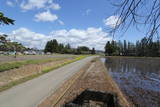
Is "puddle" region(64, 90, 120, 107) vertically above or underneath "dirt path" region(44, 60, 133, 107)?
above

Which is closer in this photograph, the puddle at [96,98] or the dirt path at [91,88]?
the puddle at [96,98]

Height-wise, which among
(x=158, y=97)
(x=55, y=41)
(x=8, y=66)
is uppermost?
(x=55, y=41)

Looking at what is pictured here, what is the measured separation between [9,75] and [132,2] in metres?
11.8

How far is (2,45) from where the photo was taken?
8672 mm

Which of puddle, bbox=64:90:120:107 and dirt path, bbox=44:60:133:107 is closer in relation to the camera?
puddle, bbox=64:90:120:107

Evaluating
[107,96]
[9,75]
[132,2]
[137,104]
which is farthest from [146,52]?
[9,75]

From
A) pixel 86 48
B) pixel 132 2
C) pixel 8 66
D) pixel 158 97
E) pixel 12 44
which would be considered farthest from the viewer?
pixel 86 48

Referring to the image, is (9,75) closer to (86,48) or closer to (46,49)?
(46,49)

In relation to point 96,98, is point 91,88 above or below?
below

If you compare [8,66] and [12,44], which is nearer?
[12,44]

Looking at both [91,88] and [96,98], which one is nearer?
[96,98]

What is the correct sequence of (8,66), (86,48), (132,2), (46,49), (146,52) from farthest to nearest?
(86,48) < (46,49) < (8,66) < (146,52) < (132,2)

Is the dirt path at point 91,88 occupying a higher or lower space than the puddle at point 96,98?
lower

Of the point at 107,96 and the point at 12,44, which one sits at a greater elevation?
the point at 12,44
